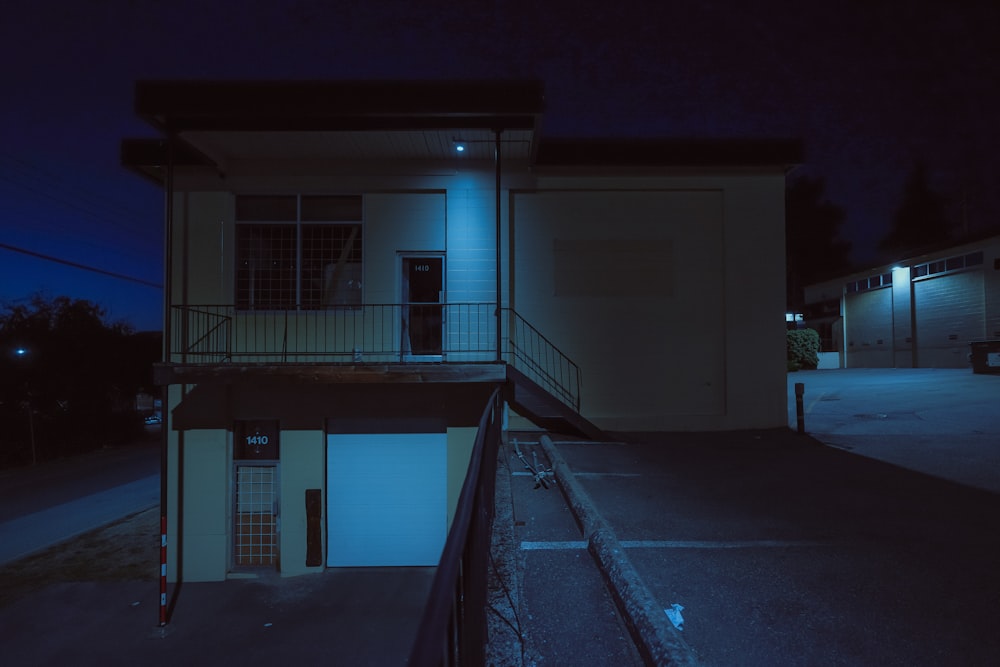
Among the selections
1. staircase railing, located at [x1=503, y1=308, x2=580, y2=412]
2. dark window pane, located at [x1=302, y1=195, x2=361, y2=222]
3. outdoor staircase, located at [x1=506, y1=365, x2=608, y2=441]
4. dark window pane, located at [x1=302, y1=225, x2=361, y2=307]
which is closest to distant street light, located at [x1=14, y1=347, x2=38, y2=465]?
dark window pane, located at [x1=302, y1=225, x2=361, y2=307]

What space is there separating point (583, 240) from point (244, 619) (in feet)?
32.4

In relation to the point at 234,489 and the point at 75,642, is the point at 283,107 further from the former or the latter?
the point at 75,642

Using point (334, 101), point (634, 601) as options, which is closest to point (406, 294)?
point (334, 101)

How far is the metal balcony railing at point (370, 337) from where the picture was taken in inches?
434

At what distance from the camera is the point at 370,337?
438 inches

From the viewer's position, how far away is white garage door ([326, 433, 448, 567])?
431 inches

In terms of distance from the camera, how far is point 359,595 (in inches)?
396

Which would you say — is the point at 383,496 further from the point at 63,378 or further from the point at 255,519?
the point at 63,378

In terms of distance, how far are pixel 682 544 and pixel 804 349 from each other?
27.0 meters

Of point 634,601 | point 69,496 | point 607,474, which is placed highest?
point 634,601

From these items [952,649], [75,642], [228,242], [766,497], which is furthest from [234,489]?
[952,649]

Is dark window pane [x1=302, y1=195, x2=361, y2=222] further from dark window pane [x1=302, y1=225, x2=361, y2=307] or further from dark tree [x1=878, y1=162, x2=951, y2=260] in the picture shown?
dark tree [x1=878, y1=162, x2=951, y2=260]

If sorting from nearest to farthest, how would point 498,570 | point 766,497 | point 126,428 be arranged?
1. point 498,570
2. point 766,497
3. point 126,428

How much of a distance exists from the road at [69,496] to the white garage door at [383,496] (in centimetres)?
951
